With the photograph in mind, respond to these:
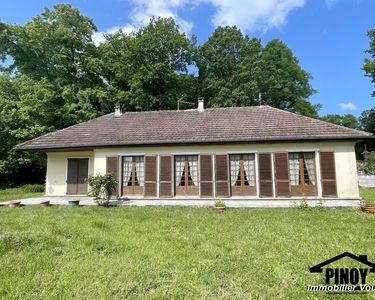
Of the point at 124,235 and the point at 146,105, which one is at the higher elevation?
the point at 146,105

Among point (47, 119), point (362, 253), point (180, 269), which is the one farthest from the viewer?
point (47, 119)

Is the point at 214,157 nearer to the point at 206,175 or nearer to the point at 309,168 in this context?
the point at 206,175

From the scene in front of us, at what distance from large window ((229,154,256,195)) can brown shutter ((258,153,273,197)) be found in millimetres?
347

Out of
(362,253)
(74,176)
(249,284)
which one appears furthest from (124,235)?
(74,176)

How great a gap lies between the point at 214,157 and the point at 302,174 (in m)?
3.95

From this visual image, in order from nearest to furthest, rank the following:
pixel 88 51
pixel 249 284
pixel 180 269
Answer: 1. pixel 249 284
2. pixel 180 269
3. pixel 88 51

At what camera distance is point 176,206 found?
37.9 feet

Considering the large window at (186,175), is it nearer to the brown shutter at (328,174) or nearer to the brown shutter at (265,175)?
the brown shutter at (265,175)

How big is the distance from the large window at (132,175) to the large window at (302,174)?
7061 millimetres

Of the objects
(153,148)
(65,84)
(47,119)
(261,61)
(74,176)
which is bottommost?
(74,176)

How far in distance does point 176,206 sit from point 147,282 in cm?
770

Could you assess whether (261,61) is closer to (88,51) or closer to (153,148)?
(88,51)

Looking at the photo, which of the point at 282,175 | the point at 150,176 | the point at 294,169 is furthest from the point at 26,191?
the point at 294,169

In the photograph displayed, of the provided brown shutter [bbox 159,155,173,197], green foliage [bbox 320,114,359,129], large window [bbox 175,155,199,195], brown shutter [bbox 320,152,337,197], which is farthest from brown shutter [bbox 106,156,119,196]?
green foliage [bbox 320,114,359,129]
